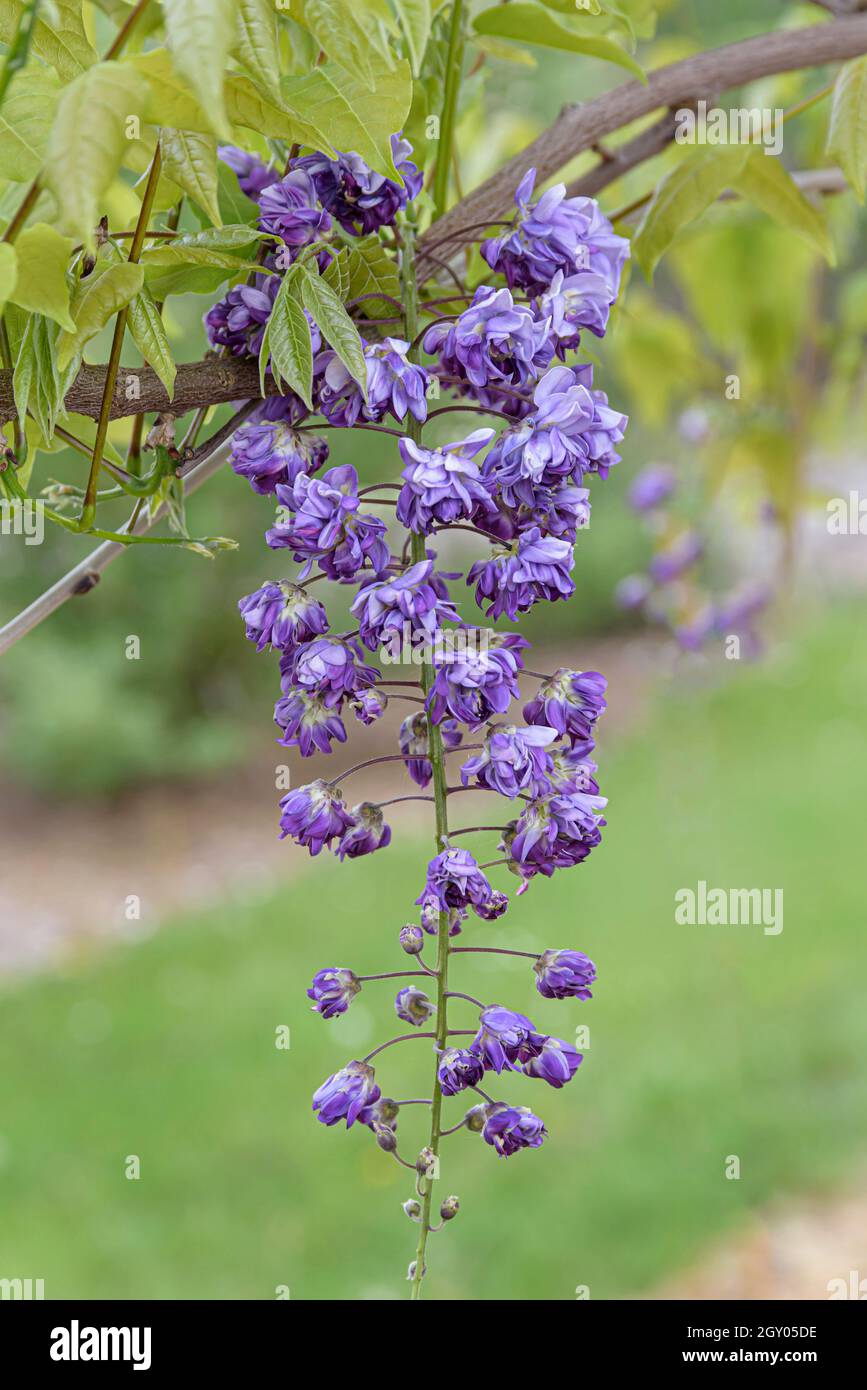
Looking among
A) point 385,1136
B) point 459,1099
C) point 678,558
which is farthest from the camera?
point 459,1099

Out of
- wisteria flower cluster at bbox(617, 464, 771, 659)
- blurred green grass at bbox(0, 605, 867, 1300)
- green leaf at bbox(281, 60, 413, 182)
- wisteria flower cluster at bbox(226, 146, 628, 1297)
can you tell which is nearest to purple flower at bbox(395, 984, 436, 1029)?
wisteria flower cluster at bbox(226, 146, 628, 1297)

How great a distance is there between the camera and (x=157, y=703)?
2.97 metres

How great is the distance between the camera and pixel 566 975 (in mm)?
315

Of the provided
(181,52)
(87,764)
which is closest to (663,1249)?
(181,52)

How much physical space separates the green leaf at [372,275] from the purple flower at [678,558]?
949 millimetres

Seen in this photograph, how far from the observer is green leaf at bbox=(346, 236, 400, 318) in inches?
13.2

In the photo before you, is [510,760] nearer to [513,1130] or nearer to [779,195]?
[513,1130]

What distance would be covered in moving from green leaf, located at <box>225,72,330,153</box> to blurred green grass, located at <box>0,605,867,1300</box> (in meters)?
1.40

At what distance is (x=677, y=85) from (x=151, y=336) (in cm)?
23

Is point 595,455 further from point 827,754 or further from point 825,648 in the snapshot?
point 825,648

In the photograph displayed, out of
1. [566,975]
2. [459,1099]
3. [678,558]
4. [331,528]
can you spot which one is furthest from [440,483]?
[459,1099]

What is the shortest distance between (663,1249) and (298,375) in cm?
155

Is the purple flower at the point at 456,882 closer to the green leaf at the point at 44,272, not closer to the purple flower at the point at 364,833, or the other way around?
the purple flower at the point at 364,833

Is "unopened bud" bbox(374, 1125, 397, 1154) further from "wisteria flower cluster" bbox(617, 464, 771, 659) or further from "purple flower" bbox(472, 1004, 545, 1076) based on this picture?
"wisteria flower cluster" bbox(617, 464, 771, 659)
